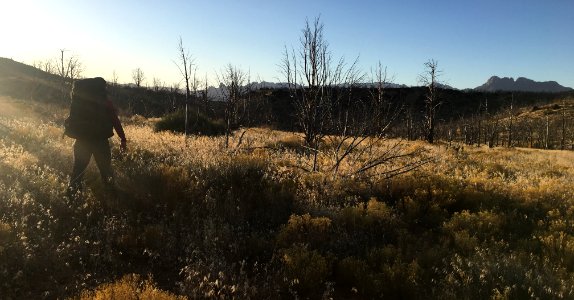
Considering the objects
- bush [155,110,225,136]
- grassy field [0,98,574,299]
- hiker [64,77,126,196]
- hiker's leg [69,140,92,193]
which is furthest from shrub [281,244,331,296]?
bush [155,110,225,136]

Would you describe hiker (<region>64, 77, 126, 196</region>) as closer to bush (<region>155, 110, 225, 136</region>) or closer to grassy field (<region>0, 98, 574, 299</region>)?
grassy field (<region>0, 98, 574, 299</region>)

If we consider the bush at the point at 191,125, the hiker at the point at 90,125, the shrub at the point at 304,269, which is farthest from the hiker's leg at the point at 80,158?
the bush at the point at 191,125

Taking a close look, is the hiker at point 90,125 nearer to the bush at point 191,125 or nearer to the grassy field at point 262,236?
the grassy field at point 262,236

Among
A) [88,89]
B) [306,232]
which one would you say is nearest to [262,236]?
[306,232]

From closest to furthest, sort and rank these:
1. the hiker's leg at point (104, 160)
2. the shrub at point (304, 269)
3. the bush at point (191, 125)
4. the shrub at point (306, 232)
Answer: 1. the shrub at point (304, 269)
2. the shrub at point (306, 232)
3. the hiker's leg at point (104, 160)
4. the bush at point (191, 125)

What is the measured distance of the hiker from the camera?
257 inches

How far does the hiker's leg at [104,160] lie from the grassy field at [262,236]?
21 cm

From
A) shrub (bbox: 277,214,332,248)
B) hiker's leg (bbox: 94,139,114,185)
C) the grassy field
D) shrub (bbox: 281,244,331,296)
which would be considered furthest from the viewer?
hiker's leg (bbox: 94,139,114,185)

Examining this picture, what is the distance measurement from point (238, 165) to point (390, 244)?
3832mm

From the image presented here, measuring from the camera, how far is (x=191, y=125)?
2577 cm

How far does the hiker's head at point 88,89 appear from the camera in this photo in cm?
652

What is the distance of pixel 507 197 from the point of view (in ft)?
28.9

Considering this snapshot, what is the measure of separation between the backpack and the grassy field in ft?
2.88

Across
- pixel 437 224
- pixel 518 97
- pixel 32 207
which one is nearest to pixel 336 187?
pixel 437 224
